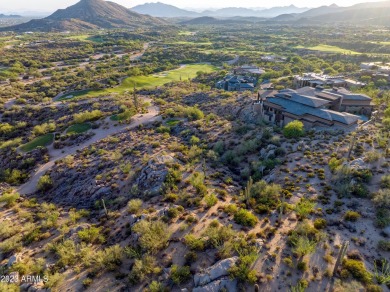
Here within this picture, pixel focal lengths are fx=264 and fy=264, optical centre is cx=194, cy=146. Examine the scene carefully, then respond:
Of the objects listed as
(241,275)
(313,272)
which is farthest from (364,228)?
(241,275)

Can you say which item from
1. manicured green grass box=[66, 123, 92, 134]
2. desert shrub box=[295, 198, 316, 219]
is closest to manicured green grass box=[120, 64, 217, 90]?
manicured green grass box=[66, 123, 92, 134]

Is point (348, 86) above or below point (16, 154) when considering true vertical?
above

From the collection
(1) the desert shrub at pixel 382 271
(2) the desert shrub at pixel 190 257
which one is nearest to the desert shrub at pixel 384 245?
(1) the desert shrub at pixel 382 271

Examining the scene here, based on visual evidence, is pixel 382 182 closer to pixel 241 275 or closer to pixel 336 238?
pixel 336 238

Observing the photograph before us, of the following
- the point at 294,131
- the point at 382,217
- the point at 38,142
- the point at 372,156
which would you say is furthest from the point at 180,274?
the point at 38,142

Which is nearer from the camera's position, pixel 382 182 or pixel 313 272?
pixel 313 272

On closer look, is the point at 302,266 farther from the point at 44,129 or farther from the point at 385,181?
the point at 44,129

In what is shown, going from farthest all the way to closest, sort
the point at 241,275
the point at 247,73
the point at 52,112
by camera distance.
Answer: the point at 247,73
the point at 52,112
the point at 241,275
